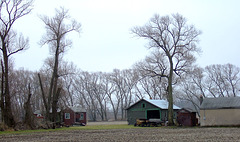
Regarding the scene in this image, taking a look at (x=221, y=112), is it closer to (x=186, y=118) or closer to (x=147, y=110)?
(x=186, y=118)

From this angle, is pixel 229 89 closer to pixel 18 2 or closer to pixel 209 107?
pixel 209 107

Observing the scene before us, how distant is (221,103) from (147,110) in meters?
10.9

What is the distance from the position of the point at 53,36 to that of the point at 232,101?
24.3m

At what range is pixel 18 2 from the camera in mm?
31344

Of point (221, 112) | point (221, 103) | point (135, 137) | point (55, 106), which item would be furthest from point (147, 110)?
point (135, 137)

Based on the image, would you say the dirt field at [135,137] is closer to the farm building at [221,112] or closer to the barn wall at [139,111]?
the farm building at [221,112]

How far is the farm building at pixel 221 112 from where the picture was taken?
106 ft

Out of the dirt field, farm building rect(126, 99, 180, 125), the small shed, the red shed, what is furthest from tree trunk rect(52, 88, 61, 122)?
the small shed

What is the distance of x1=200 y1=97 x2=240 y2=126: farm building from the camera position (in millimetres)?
32281

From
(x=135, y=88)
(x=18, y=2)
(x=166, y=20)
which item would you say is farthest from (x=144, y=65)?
(x=135, y=88)

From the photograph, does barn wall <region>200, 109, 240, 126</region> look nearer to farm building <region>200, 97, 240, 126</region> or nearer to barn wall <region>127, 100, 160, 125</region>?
farm building <region>200, 97, 240, 126</region>

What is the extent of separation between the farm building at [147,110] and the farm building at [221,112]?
6147mm

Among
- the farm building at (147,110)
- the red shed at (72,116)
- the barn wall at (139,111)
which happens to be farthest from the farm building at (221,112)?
the red shed at (72,116)

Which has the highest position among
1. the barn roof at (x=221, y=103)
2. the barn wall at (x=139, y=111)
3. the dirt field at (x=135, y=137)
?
the barn roof at (x=221, y=103)
